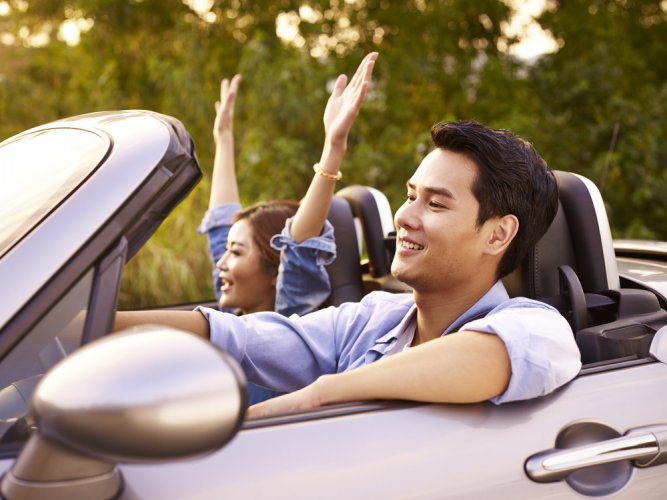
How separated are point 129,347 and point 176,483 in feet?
1.14

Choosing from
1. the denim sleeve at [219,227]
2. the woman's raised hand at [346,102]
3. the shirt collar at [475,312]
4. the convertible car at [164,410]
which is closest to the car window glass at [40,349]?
the convertible car at [164,410]

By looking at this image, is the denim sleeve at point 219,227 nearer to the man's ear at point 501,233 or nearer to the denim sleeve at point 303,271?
the denim sleeve at point 303,271

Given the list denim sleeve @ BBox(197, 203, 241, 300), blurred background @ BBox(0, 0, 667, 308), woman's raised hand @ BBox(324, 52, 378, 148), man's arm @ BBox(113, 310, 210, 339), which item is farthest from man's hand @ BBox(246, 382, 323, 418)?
blurred background @ BBox(0, 0, 667, 308)

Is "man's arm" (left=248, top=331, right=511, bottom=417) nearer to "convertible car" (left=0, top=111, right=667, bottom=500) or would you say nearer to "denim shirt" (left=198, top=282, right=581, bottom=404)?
"convertible car" (left=0, top=111, right=667, bottom=500)

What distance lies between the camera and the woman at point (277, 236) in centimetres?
275

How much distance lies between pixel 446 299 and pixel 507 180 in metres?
0.33

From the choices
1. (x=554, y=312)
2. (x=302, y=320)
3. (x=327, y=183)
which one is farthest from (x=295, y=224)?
(x=554, y=312)

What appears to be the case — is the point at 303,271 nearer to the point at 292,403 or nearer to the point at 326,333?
the point at 326,333

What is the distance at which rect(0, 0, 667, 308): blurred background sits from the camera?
331 inches

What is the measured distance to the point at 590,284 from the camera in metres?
2.37

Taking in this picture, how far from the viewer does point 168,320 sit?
2037 mm

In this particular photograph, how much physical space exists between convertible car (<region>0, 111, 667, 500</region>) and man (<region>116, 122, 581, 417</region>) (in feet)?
0.53

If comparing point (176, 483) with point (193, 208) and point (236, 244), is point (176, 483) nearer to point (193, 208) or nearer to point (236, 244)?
point (236, 244)

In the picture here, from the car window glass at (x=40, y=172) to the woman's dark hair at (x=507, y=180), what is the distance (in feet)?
3.03
